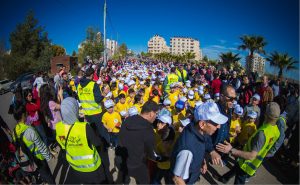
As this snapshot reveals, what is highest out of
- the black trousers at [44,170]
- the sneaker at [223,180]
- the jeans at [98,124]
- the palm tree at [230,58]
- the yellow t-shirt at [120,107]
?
the palm tree at [230,58]

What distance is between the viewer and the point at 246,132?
5215 mm

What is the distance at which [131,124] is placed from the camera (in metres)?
3.04

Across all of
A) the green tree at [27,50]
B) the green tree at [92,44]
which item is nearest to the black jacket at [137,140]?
the green tree at [92,44]

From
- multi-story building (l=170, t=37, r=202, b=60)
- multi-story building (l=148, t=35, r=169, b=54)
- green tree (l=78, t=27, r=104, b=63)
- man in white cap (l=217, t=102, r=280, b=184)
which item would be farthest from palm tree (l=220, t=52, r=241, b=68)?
multi-story building (l=148, t=35, r=169, b=54)

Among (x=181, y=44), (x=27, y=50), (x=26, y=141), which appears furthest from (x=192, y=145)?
(x=181, y=44)

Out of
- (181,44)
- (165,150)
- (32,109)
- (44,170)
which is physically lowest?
(44,170)

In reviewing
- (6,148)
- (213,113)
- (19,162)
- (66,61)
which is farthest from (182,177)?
(66,61)

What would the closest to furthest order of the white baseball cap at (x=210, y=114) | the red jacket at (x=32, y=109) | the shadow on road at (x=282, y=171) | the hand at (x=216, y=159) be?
the white baseball cap at (x=210, y=114), the hand at (x=216, y=159), the shadow on road at (x=282, y=171), the red jacket at (x=32, y=109)

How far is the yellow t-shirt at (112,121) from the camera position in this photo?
A: 5414mm

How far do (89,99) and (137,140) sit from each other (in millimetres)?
2728

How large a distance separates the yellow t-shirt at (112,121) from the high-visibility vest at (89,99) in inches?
10.4

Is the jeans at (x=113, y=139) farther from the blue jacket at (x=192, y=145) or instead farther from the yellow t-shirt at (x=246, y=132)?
the blue jacket at (x=192, y=145)

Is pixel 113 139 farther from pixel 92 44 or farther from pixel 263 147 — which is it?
pixel 92 44

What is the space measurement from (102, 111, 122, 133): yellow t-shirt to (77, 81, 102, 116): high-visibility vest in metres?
0.26
